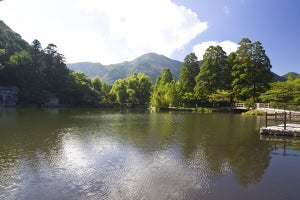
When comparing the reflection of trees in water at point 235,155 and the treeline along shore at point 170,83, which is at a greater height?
the treeline along shore at point 170,83

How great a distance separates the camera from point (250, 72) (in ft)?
183

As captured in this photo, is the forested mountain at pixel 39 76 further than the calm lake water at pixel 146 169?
Yes

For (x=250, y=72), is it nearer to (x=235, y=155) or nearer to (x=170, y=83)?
(x=170, y=83)

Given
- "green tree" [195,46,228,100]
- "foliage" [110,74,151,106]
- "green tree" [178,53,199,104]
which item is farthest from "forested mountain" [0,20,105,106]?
"green tree" [195,46,228,100]

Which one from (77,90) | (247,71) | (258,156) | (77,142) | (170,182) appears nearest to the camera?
(170,182)

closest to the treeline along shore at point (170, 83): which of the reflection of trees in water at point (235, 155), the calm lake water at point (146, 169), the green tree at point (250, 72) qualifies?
the green tree at point (250, 72)

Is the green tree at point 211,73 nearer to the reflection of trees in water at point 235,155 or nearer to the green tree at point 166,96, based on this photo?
the green tree at point 166,96

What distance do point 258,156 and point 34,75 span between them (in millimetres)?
64052

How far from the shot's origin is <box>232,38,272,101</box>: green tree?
55.0m

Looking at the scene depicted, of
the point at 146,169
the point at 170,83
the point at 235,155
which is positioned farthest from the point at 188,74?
the point at 146,169

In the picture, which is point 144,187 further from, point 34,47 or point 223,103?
point 34,47

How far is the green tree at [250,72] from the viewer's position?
55.0m

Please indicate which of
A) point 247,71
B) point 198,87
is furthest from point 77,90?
point 247,71

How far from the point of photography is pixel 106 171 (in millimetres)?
9656
